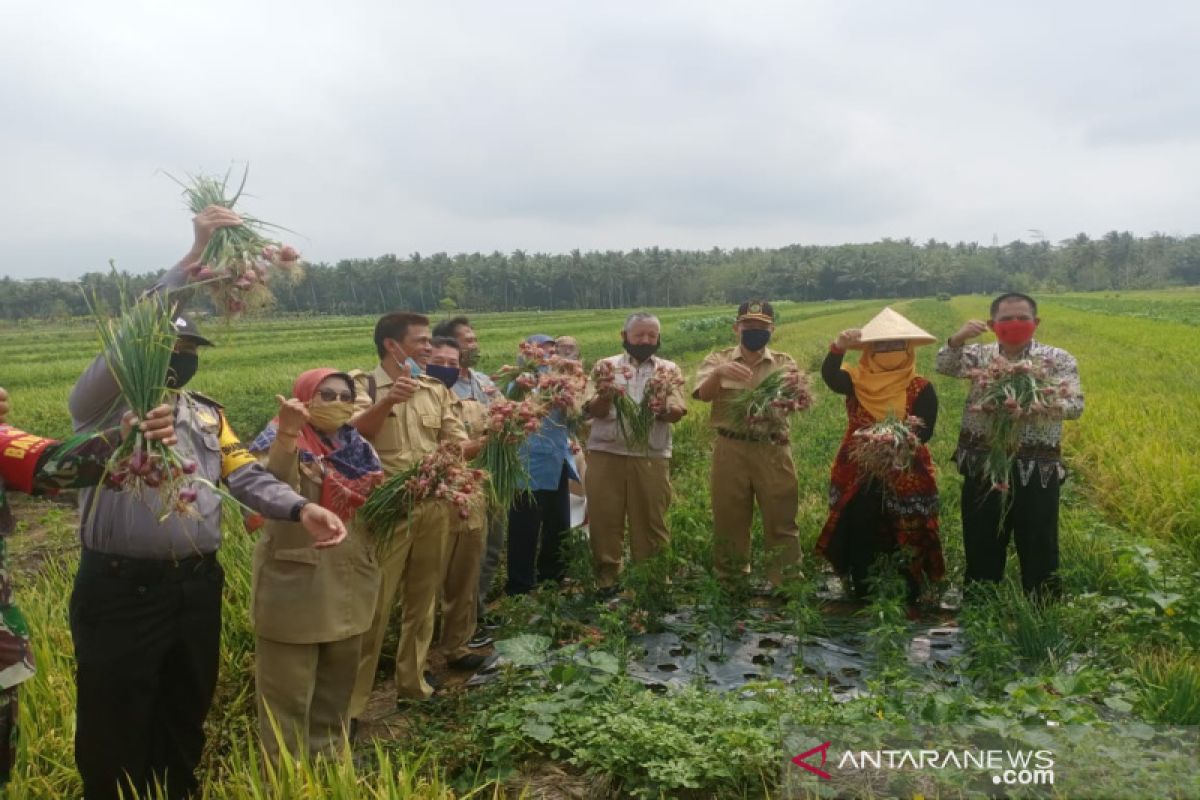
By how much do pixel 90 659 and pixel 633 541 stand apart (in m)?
3.21

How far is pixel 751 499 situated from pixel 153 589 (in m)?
3.47

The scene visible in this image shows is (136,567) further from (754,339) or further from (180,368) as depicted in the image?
(754,339)

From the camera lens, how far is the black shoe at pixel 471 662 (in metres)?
4.30

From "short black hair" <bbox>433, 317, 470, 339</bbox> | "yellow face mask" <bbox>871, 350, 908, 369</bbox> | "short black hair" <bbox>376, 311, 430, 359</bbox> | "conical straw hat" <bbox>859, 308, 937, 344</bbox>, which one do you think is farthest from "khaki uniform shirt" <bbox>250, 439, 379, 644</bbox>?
"yellow face mask" <bbox>871, 350, 908, 369</bbox>

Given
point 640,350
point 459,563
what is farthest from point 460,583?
point 640,350

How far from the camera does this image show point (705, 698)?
127 inches

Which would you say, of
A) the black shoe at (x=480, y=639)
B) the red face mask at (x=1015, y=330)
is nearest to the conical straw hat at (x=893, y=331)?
the red face mask at (x=1015, y=330)

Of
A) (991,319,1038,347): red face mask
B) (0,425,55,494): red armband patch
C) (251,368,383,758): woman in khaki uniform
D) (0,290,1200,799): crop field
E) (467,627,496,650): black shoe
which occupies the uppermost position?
(991,319,1038,347): red face mask

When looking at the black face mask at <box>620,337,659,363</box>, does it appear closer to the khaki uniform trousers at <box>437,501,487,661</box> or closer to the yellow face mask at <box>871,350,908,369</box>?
the yellow face mask at <box>871,350,908,369</box>

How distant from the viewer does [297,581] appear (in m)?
3.07

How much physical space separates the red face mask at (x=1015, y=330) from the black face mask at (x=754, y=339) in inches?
50.1

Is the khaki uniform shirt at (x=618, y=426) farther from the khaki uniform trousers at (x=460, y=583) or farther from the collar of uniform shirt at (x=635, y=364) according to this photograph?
the khaki uniform trousers at (x=460, y=583)

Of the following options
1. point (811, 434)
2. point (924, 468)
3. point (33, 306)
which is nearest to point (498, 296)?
point (33, 306)

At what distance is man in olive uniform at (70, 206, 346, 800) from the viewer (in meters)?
2.63
